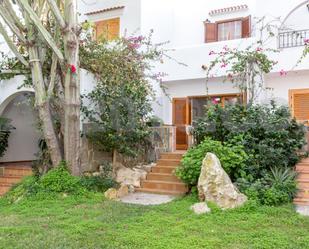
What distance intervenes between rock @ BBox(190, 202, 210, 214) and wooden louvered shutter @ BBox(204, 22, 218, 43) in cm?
931

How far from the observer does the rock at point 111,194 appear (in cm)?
1015

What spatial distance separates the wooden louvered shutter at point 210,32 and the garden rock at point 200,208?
9.31m

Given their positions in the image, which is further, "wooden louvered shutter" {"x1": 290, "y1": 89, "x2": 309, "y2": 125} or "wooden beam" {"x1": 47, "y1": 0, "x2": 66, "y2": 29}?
"wooden louvered shutter" {"x1": 290, "y1": 89, "x2": 309, "y2": 125}

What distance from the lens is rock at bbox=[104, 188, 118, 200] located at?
399 inches

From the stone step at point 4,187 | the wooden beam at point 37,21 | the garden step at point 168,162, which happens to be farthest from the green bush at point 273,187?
the stone step at point 4,187

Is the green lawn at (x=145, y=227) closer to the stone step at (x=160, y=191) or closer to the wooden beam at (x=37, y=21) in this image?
the stone step at (x=160, y=191)

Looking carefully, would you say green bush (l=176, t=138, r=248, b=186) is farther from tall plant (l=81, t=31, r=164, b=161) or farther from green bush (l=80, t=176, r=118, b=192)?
tall plant (l=81, t=31, r=164, b=161)

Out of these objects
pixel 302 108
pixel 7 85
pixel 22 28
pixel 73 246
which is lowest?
pixel 73 246

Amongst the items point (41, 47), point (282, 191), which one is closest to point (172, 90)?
point (41, 47)

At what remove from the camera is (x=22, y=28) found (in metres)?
10.5

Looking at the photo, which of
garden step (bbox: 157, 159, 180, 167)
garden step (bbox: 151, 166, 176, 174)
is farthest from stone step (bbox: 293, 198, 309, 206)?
garden step (bbox: 157, 159, 180, 167)

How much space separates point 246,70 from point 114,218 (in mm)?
7596

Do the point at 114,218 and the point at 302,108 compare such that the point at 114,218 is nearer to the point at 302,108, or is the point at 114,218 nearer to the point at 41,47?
the point at 41,47

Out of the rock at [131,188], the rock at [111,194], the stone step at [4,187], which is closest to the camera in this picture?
the rock at [111,194]
